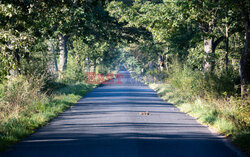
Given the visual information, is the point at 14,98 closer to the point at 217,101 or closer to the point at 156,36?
the point at 217,101

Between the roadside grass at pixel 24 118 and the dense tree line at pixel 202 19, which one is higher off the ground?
the dense tree line at pixel 202 19

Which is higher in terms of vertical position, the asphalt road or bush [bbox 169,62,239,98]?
bush [bbox 169,62,239,98]

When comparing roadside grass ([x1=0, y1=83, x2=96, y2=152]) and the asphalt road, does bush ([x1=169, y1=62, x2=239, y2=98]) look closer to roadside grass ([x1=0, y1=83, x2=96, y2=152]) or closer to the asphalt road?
the asphalt road

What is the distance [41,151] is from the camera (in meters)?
8.47

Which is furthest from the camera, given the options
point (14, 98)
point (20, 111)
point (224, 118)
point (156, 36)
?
point (156, 36)

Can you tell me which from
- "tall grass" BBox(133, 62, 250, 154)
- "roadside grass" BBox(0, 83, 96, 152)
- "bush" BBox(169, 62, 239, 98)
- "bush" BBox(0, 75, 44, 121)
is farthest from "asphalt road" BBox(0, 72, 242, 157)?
"bush" BBox(169, 62, 239, 98)

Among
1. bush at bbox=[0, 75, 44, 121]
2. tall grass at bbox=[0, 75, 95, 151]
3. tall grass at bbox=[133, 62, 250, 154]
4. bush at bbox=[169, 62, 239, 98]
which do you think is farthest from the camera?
bush at bbox=[169, 62, 239, 98]

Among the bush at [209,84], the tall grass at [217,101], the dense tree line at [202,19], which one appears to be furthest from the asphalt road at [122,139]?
the dense tree line at [202,19]

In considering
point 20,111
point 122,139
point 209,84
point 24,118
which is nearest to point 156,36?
point 209,84

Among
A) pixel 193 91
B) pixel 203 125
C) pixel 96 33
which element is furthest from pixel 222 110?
pixel 96 33

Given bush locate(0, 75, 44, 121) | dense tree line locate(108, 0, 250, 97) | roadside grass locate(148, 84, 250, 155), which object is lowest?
roadside grass locate(148, 84, 250, 155)

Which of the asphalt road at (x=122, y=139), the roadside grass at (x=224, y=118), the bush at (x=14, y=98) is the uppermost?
the bush at (x=14, y=98)

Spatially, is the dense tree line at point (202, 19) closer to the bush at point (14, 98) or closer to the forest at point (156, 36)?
the forest at point (156, 36)

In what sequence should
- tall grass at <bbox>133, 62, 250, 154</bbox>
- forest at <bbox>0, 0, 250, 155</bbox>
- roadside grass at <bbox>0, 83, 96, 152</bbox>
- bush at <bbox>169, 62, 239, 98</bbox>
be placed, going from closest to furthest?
roadside grass at <bbox>0, 83, 96, 152</bbox>
tall grass at <bbox>133, 62, 250, 154</bbox>
forest at <bbox>0, 0, 250, 155</bbox>
bush at <bbox>169, 62, 239, 98</bbox>
